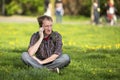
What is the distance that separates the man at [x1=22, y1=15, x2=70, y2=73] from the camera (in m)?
9.23

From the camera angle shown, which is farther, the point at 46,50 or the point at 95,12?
the point at 95,12

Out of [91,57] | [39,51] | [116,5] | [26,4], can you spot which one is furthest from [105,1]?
[39,51]

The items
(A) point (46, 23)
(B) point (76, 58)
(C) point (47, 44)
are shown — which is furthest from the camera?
(B) point (76, 58)

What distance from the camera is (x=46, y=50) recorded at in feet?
31.0

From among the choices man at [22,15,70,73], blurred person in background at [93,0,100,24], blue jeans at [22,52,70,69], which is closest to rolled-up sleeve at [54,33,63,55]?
man at [22,15,70,73]

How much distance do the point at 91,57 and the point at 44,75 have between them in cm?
357

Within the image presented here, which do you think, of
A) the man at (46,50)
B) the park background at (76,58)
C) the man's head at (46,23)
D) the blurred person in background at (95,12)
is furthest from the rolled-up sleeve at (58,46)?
the blurred person in background at (95,12)

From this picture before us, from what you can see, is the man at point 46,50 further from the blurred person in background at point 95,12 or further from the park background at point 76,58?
the blurred person in background at point 95,12

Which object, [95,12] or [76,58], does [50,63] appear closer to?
[76,58]

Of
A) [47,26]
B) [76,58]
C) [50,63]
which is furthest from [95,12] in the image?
[47,26]

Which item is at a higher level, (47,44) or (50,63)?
(47,44)

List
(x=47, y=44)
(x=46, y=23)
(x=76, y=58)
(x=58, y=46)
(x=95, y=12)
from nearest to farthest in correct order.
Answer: (x=46, y=23), (x=58, y=46), (x=47, y=44), (x=76, y=58), (x=95, y=12)

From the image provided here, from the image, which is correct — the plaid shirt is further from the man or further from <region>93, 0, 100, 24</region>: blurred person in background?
<region>93, 0, 100, 24</region>: blurred person in background

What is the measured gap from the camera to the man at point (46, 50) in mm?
9227
